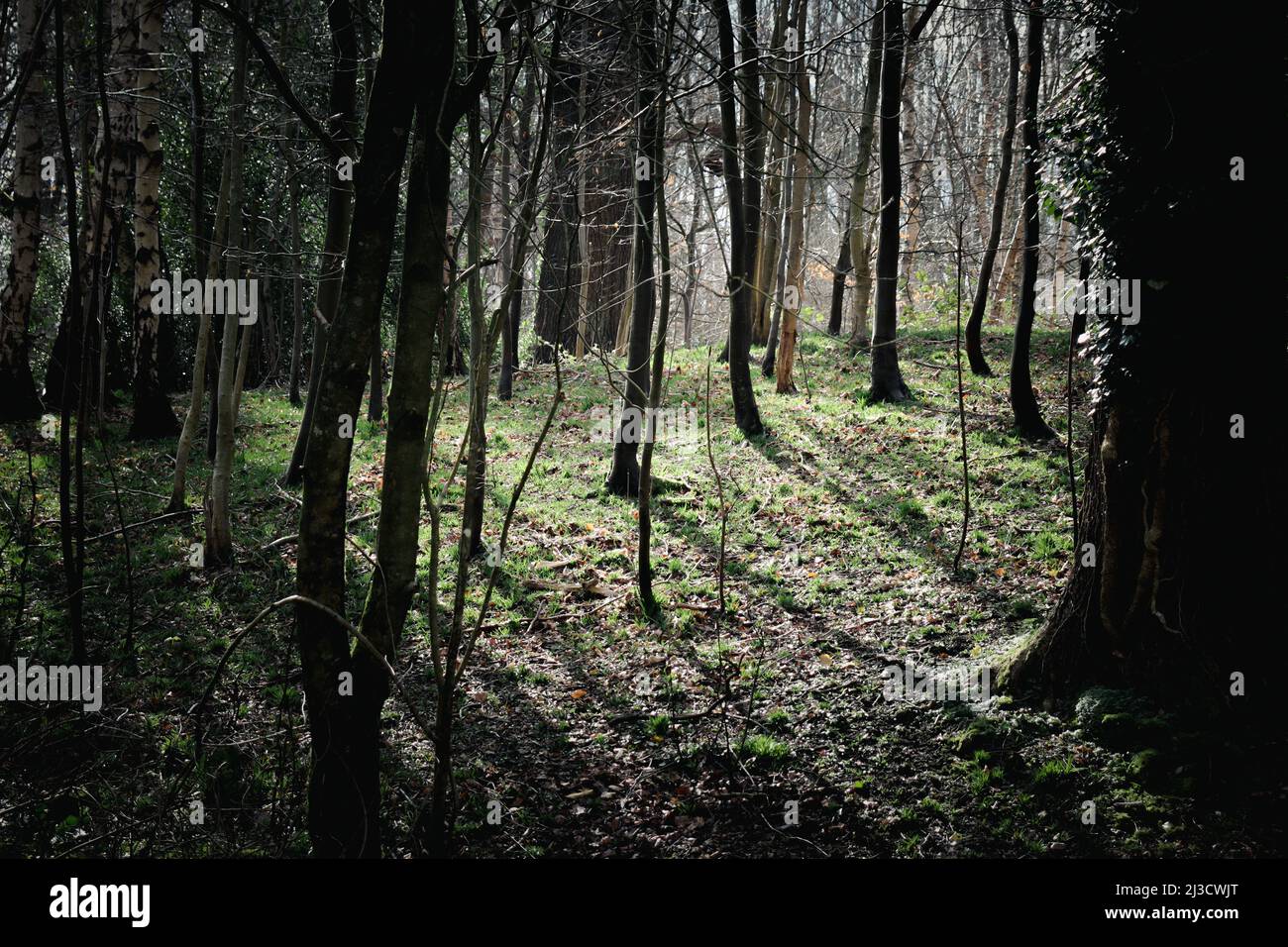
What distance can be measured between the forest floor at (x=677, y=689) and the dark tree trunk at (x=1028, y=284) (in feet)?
1.15

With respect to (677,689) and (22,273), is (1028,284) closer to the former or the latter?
(677,689)

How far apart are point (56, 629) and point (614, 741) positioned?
172 inches

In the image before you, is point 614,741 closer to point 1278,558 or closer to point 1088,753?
point 1088,753

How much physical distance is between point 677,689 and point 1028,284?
6.89 metres

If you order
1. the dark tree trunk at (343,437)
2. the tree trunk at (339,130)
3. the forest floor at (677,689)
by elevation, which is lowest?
the forest floor at (677,689)

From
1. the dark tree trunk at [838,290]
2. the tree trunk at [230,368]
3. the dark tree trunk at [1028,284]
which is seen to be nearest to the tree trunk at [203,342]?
the tree trunk at [230,368]

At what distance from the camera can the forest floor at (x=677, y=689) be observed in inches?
164

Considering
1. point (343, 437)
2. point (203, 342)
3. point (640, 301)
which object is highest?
point (640, 301)

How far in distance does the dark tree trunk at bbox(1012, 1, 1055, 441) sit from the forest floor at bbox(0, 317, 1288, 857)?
1.15 feet

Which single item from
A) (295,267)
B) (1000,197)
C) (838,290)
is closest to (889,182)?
(1000,197)

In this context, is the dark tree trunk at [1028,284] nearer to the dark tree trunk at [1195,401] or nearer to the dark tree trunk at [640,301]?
the dark tree trunk at [640,301]

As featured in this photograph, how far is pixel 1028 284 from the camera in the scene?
9.73 m

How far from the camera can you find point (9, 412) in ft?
36.7
